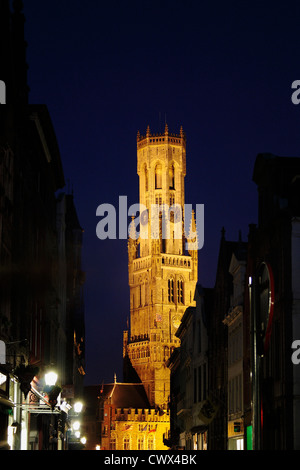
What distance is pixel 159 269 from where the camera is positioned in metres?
180

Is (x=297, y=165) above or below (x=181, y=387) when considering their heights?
above

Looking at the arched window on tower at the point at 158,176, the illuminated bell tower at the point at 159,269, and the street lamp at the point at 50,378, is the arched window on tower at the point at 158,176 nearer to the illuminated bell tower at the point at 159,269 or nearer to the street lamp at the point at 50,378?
the illuminated bell tower at the point at 159,269

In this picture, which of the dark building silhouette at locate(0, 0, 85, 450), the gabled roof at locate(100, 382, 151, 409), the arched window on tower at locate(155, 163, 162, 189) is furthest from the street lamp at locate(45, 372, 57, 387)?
the arched window on tower at locate(155, 163, 162, 189)

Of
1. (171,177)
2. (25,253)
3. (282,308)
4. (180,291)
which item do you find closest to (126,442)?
(180,291)

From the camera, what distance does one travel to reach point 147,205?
185875 millimetres

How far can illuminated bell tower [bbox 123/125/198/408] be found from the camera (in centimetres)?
17762

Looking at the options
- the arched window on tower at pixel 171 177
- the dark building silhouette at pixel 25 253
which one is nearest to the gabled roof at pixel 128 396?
the arched window on tower at pixel 171 177

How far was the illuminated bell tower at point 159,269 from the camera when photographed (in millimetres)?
177625

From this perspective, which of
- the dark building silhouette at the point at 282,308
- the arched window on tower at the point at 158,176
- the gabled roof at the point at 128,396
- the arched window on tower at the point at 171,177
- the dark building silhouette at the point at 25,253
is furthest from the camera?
the arched window on tower at the point at 171,177

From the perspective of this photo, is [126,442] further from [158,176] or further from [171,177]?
[171,177]

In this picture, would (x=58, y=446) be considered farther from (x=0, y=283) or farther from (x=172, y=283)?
(x=172, y=283)

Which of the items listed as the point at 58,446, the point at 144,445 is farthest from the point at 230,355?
the point at 144,445

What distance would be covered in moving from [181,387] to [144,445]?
91.6 m
